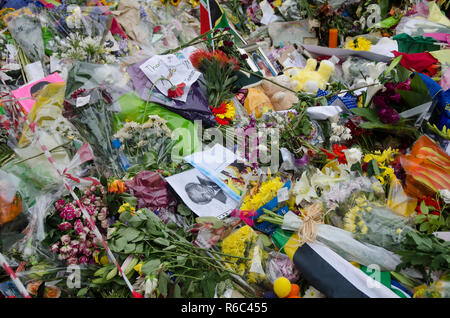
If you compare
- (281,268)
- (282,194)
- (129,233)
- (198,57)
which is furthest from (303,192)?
(198,57)

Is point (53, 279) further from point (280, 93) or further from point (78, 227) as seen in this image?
point (280, 93)

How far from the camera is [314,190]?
4.87ft

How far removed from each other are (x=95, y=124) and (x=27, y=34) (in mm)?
1125

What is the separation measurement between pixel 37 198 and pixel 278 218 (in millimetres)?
1054

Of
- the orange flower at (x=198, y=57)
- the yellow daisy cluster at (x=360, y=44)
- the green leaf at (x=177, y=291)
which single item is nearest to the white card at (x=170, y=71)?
the orange flower at (x=198, y=57)

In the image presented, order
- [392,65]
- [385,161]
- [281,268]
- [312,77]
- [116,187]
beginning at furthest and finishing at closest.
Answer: [312,77]
[392,65]
[385,161]
[116,187]
[281,268]

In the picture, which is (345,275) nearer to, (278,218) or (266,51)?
(278,218)

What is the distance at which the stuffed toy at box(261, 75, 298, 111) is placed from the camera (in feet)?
7.42

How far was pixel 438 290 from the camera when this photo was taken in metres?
1.11

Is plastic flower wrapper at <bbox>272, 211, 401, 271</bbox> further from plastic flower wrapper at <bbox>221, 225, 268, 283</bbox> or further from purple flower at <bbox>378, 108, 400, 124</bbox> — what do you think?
purple flower at <bbox>378, 108, 400, 124</bbox>

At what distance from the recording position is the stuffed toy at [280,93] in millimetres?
2262

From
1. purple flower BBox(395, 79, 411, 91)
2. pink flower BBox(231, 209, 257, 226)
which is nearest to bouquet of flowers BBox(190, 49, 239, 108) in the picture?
pink flower BBox(231, 209, 257, 226)

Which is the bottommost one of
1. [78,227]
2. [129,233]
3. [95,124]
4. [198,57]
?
[129,233]

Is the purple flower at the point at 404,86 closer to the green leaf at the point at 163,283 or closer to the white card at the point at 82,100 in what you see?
the green leaf at the point at 163,283
